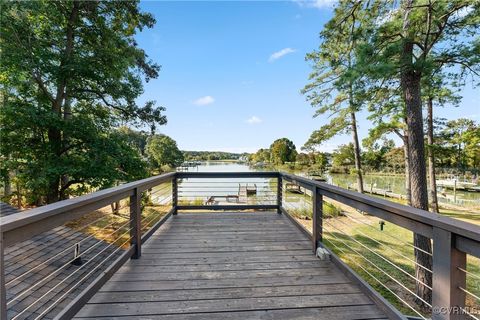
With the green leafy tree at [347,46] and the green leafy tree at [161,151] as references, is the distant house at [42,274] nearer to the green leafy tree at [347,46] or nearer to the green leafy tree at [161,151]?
the green leafy tree at [347,46]

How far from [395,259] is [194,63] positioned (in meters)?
11.1

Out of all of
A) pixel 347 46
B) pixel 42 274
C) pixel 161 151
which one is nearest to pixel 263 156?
pixel 161 151

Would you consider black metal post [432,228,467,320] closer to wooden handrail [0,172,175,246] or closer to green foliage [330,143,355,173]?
wooden handrail [0,172,175,246]

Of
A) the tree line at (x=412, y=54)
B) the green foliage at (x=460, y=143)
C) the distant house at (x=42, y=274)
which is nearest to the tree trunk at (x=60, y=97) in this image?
the distant house at (x=42, y=274)

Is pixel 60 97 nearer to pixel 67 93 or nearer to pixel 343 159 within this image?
pixel 67 93

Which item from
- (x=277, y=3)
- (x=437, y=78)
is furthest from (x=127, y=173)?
(x=437, y=78)

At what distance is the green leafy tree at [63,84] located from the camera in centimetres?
589

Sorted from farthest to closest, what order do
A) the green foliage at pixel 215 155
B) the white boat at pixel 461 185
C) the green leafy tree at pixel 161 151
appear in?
the green foliage at pixel 215 155 < the green leafy tree at pixel 161 151 < the white boat at pixel 461 185

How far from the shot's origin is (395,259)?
24.7 ft

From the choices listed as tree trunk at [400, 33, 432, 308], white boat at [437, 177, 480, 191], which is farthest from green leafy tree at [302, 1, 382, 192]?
white boat at [437, 177, 480, 191]

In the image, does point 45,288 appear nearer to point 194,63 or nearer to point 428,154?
point 194,63

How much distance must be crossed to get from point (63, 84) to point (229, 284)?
25.2 feet

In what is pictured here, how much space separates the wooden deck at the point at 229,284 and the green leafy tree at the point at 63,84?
A: 498 centimetres

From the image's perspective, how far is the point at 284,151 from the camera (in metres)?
46.4
